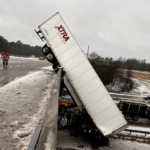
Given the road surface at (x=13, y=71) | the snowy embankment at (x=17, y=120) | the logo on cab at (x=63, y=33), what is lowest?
the snowy embankment at (x=17, y=120)

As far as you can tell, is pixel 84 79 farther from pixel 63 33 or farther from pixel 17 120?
pixel 17 120

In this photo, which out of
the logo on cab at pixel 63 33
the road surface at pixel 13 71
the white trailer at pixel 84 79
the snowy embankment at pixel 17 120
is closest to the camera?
the snowy embankment at pixel 17 120

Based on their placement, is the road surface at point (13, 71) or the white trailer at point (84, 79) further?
the road surface at point (13, 71)

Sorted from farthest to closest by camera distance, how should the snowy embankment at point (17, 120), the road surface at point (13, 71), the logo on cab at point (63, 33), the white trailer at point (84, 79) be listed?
the logo on cab at point (63, 33) → the road surface at point (13, 71) → the white trailer at point (84, 79) → the snowy embankment at point (17, 120)

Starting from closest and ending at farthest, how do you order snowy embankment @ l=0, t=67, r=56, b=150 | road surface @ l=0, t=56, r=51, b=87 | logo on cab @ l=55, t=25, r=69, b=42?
snowy embankment @ l=0, t=67, r=56, b=150 < road surface @ l=0, t=56, r=51, b=87 < logo on cab @ l=55, t=25, r=69, b=42

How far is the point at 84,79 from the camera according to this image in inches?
341

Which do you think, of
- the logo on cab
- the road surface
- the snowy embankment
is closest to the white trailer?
the logo on cab

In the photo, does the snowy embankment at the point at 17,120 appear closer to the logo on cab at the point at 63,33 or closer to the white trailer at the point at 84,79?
the white trailer at the point at 84,79

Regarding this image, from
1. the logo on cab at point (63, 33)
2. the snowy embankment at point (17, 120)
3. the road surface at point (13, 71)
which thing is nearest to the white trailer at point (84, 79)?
the logo on cab at point (63, 33)

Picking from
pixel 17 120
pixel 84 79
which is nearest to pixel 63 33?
pixel 84 79

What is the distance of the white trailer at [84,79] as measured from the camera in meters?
7.83

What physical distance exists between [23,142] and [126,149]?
8033 mm

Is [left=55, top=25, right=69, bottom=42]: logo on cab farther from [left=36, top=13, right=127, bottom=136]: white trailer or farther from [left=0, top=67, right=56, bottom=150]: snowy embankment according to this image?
[left=0, top=67, right=56, bottom=150]: snowy embankment

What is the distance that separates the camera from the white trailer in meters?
7.83
